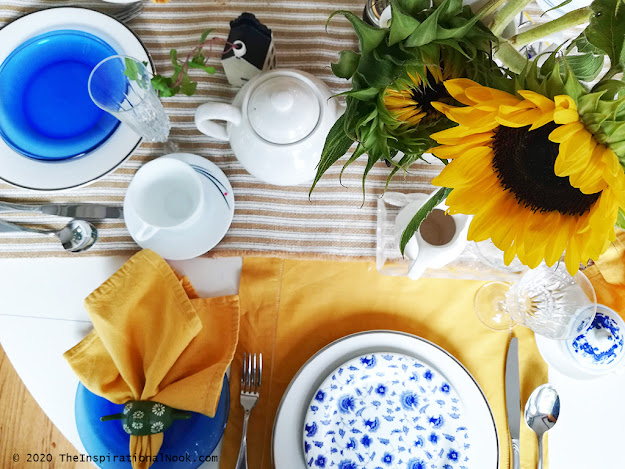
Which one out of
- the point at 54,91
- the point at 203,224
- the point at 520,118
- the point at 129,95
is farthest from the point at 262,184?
the point at 520,118

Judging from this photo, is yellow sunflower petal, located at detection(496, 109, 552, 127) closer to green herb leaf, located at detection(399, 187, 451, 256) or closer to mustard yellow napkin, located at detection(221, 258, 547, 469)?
green herb leaf, located at detection(399, 187, 451, 256)

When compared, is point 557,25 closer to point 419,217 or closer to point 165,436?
point 419,217

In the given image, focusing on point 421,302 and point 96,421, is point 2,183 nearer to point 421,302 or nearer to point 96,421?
point 96,421

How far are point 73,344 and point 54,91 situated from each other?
36cm

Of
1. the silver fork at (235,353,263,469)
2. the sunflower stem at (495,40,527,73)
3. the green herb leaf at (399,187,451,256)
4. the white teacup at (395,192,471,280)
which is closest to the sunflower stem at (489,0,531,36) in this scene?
the sunflower stem at (495,40,527,73)

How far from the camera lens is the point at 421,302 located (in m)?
0.64

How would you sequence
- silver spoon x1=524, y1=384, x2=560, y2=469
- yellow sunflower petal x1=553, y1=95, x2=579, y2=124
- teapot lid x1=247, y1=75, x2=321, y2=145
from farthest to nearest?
silver spoon x1=524, y1=384, x2=560, y2=469
teapot lid x1=247, y1=75, x2=321, y2=145
yellow sunflower petal x1=553, y1=95, x2=579, y2=124

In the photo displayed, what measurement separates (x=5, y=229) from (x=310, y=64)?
48 cm

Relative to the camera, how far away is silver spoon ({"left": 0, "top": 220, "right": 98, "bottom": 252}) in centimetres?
63

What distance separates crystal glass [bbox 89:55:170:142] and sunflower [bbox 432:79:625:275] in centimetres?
42

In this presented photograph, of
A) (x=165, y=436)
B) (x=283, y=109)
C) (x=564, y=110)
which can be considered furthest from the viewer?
(x=165, y=436)

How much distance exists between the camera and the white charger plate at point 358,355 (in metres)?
0.58

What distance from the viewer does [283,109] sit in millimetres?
490

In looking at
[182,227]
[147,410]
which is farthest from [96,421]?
[182,227]
